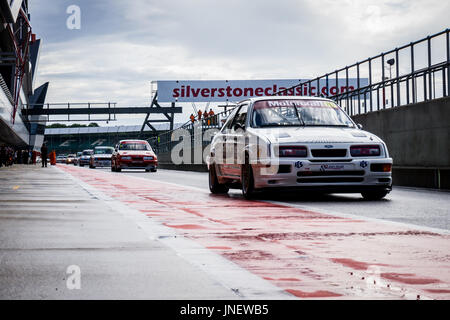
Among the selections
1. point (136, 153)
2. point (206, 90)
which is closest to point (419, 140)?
point (136, 153)

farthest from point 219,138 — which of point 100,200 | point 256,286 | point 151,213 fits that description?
point 256,286

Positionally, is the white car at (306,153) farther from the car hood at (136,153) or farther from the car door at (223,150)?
the car hood at (136,153)

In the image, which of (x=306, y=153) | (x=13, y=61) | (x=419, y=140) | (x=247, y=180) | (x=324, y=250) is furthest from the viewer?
(x=13, y=61)

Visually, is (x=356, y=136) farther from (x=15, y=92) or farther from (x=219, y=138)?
(x=15, y=92)

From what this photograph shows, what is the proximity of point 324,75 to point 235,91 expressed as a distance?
145 feet

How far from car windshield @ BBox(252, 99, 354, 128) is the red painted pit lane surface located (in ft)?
9.19

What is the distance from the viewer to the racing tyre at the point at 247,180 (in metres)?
12.2

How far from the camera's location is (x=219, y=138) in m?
14.5

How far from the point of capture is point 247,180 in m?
12.4

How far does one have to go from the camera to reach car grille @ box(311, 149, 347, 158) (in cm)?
1186

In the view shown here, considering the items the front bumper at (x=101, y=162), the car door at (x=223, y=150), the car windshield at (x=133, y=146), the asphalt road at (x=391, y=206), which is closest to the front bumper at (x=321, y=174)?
the asphalt road at (x=391, y=206)

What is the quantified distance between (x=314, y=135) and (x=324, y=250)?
19.9 feet

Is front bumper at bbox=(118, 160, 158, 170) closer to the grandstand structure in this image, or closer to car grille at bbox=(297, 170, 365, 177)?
the grandstand structure

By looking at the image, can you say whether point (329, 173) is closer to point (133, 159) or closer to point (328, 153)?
point (328, 153)
